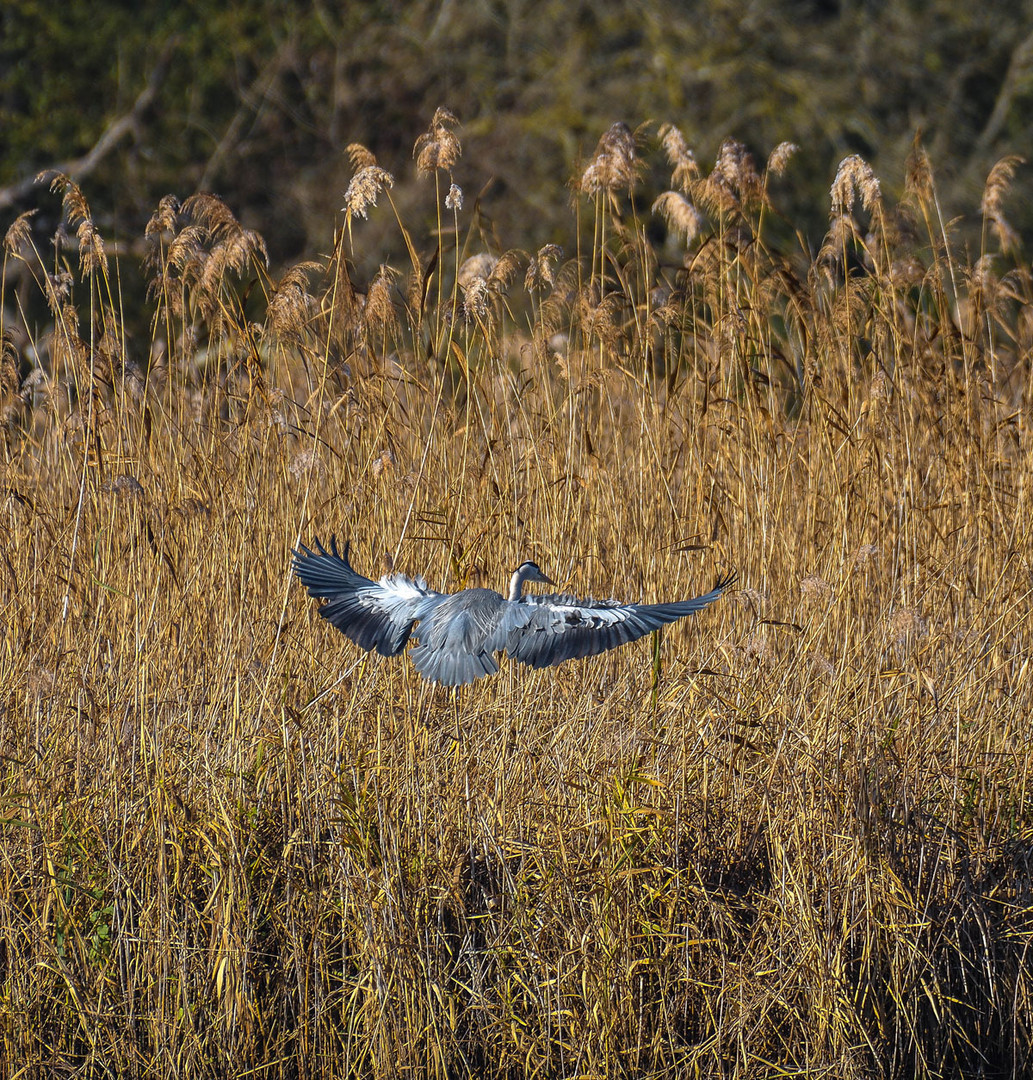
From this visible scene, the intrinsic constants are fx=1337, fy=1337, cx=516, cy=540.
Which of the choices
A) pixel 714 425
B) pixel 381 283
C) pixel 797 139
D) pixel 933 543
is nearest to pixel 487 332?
pixel 381 283

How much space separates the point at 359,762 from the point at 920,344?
224 cm

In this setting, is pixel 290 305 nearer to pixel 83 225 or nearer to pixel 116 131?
pixel 83 225

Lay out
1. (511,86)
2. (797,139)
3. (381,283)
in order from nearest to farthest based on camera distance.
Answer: (381,283), (797,139), (511,86)

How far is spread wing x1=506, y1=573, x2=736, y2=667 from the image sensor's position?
248 centimetres

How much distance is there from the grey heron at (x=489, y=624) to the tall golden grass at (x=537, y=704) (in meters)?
0.23

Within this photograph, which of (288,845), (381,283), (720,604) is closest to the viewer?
(288,845)

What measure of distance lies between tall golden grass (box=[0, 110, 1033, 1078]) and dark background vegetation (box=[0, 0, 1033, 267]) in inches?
265

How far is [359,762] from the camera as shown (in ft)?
8.63

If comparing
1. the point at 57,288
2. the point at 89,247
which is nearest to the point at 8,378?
the point at 57,288

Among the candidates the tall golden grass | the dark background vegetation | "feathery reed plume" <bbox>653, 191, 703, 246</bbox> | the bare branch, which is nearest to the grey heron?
the tall golden grass

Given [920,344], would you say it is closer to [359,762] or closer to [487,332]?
[487,332]

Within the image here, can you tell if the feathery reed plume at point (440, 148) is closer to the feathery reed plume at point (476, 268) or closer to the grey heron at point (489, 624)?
the feathery reed plume at point (476, 268)

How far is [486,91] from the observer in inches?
436

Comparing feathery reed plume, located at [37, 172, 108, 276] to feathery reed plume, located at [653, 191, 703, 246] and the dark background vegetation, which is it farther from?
the dark background vegetation
